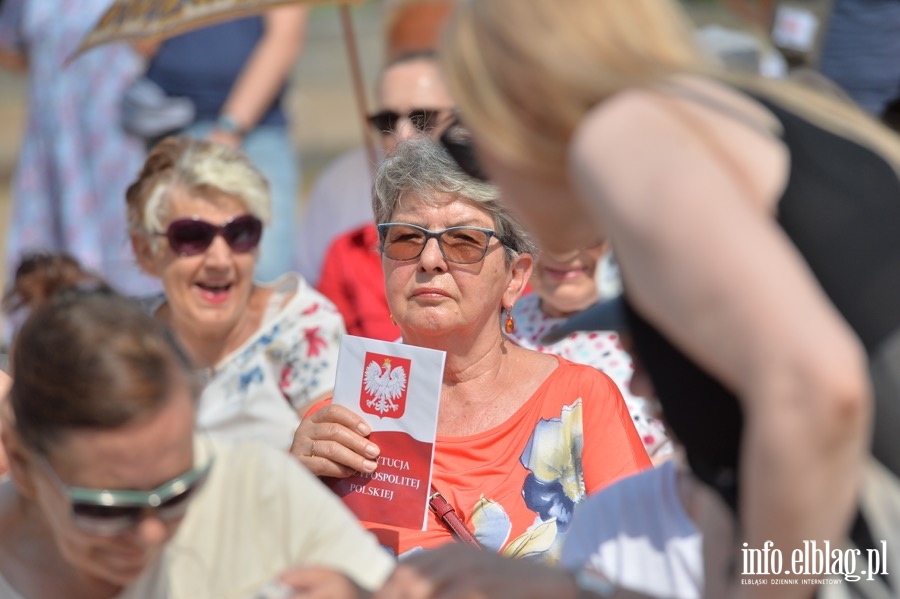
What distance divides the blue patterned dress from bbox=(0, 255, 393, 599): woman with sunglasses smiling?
3.45 metres

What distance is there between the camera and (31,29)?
5.40 m

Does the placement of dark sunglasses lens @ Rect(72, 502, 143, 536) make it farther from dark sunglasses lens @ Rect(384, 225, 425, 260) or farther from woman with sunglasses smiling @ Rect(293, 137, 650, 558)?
dark sunglasses lens @ Rect(384, 225, 425, 260)

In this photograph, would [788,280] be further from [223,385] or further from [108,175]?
[108,175]

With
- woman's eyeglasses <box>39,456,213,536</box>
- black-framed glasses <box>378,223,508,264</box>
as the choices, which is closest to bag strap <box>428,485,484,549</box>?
black-framed glasses <box>378,223,508,264</box>

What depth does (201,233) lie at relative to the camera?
3.73 meters

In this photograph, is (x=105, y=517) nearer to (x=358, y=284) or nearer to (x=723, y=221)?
(x=723, y=221)

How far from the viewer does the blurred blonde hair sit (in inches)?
55.6

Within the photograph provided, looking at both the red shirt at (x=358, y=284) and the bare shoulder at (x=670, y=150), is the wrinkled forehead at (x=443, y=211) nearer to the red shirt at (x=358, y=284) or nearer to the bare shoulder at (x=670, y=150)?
the red shirt at (x=358, y=284)

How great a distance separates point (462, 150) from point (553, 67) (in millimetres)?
1514

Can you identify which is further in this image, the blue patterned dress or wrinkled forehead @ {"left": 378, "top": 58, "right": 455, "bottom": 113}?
the blue patterned dress

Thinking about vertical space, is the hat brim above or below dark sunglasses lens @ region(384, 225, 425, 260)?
above

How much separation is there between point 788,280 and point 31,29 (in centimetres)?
486

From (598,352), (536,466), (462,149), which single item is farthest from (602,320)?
(598,352)

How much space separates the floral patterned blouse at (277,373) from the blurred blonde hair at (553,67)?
2.09 m
